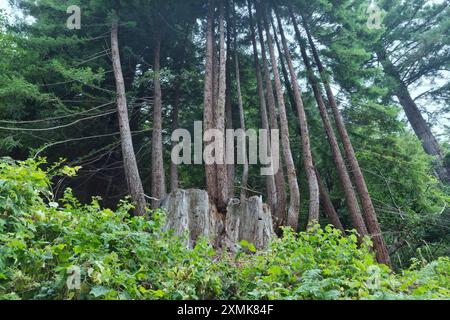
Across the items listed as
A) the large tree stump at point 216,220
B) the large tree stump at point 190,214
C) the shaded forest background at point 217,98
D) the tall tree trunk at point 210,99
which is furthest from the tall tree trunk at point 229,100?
the large tree stump at point 190,214

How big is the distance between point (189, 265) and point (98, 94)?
8.63 metres

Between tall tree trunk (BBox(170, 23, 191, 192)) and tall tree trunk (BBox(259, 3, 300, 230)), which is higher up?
tall tree trunk (BBox(170, 23, 191, 192))

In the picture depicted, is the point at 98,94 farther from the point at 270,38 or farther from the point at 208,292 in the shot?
the point at 208,292

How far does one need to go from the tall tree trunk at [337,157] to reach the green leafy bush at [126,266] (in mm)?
4322

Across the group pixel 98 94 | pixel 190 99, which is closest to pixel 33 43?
pixel 98 94

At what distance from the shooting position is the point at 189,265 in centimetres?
372

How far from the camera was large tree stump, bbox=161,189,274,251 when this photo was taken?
6.22 m

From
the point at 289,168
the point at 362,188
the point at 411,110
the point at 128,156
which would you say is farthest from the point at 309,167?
the point at 411,110

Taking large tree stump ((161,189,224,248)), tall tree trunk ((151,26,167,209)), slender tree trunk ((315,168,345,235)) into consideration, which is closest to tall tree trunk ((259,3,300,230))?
slender tree trunk ((315,168,345,235))

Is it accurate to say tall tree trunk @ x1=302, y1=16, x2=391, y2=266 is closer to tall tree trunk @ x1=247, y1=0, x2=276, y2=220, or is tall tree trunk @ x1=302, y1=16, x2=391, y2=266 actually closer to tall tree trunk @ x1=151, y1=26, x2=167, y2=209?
tall tree trunk @ x1=247, y1=0, x2=276, y2=220

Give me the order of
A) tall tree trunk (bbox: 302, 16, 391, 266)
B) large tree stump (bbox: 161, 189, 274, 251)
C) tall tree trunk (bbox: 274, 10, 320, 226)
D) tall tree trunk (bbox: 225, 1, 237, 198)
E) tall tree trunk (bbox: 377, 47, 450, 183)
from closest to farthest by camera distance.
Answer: large tree stump (bbox: 161, 189, 274, 251) < tall tree trunk (bbox: 302, 16, 391, 266) < tall tree trunk (bbox: 274, 10, 320, 226) < tall tree trunk (bbox: 225, 1, 237, 198) < tall tree trunk (bbox: 377, 47, 450, 183)

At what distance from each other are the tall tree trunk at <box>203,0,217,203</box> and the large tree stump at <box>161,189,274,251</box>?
0.57m

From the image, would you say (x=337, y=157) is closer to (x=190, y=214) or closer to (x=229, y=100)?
(x=229, y=100)

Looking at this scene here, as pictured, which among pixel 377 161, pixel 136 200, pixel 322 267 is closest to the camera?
pixel 322 267
